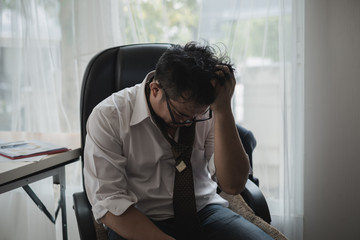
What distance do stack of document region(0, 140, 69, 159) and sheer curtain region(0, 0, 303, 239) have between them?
654 millimetres

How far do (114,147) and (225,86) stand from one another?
1.24 ft

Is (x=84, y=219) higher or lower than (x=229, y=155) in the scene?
lower

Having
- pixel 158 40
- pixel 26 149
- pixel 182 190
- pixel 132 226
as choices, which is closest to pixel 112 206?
pixel 132 226

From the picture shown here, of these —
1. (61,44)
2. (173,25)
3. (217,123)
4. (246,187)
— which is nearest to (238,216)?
(246,187)

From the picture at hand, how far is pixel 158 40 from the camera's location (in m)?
1.87

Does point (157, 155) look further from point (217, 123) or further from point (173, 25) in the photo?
point (173, 25)

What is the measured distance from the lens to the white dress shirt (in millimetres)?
1039

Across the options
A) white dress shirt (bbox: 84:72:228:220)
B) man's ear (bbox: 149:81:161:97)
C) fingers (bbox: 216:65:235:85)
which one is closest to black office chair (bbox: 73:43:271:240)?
white dress shirt (bbox: 84:72:228:220)

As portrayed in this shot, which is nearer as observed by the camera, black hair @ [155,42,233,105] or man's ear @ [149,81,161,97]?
black hair @ [155,42,233,105]

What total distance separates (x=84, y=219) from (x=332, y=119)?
1203mm

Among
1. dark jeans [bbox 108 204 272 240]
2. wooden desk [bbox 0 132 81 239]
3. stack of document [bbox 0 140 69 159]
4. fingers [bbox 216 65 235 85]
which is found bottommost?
dark jeans [bbox 108 204 272 240]

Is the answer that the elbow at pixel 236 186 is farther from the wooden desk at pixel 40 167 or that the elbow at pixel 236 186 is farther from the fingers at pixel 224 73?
the wooden desk at pixel 40 167

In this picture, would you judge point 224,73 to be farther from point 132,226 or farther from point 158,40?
point 158,40

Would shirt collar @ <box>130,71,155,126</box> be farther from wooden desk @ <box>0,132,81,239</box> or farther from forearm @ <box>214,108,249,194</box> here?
wooden desk @ <box>0,132,81,239</box>
